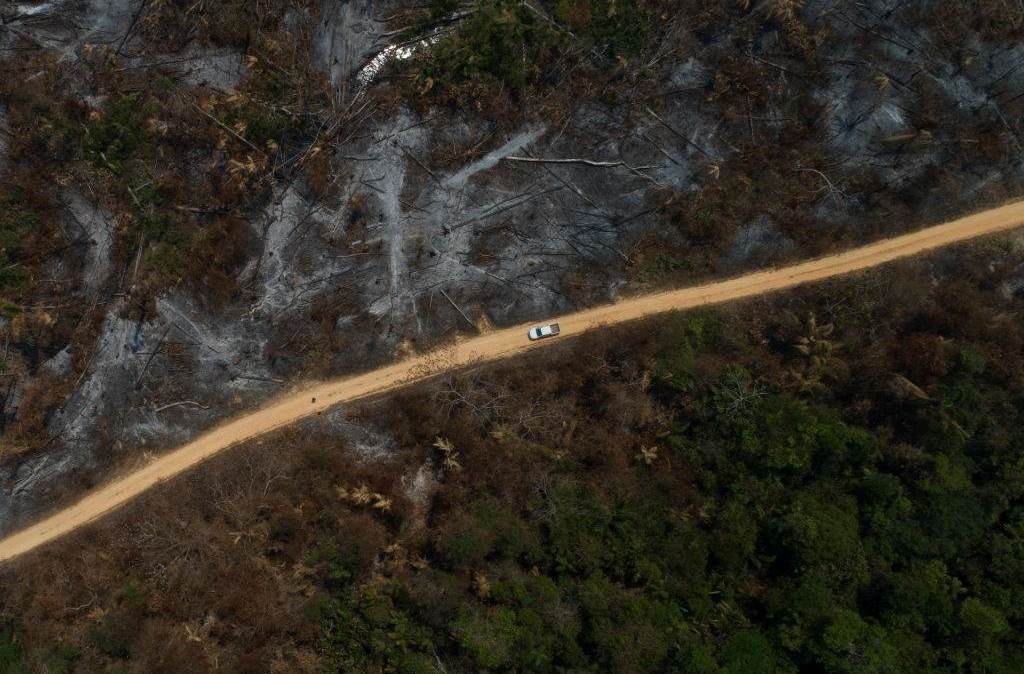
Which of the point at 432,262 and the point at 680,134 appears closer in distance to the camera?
the point at 680,134

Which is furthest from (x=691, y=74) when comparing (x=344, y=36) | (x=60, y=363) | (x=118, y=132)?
(x=60, y=363)

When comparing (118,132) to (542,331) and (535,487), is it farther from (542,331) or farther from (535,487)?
(535,487)

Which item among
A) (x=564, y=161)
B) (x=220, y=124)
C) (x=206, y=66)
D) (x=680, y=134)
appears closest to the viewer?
(x=220, y=124)

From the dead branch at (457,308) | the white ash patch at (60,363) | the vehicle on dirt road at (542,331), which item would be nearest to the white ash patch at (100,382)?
the white ash patch at (60,363)

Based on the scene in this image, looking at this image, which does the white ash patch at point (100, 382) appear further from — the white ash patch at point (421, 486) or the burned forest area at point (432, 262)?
the white ash patch at point (421, 486)

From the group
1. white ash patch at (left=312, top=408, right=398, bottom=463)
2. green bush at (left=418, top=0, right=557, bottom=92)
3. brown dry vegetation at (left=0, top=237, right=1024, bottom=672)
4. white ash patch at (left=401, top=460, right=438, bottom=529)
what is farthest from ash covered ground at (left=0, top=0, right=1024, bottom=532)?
brown dry vegetation at (left=0, top=237, right=1024, bottom=672)

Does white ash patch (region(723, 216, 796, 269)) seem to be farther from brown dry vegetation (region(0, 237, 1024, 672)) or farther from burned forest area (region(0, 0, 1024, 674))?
brown dry vegetation (region(0, 237, 1024, 672))
